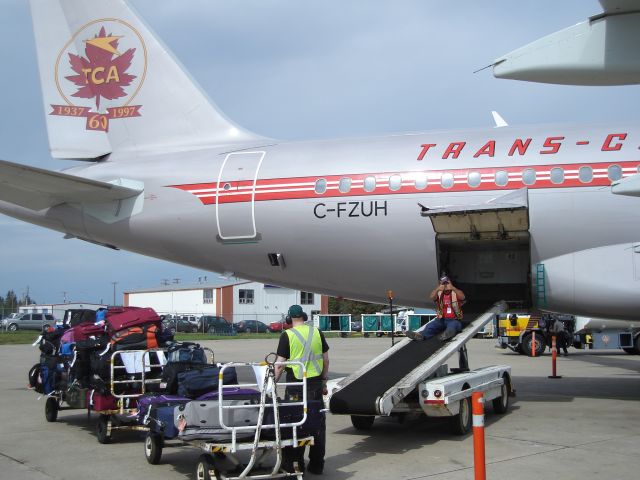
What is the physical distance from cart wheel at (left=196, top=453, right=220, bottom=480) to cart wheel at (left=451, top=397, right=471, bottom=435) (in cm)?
381

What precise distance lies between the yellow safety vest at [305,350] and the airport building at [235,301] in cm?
5824

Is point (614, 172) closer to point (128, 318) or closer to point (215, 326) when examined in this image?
point (128, 318)

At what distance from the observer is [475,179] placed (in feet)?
38.9

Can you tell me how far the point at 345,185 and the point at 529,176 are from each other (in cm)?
313

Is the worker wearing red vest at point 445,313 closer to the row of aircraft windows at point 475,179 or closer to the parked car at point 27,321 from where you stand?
the row of aircraft windows at point 475,179

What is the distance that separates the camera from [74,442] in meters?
9.12

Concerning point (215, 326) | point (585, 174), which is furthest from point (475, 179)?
point (215, 326)

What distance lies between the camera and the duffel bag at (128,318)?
397 inches

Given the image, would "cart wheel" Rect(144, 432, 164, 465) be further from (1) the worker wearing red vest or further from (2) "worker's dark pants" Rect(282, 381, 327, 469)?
(1) the worker wearing red vest

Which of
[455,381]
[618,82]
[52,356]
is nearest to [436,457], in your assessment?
[455,381]

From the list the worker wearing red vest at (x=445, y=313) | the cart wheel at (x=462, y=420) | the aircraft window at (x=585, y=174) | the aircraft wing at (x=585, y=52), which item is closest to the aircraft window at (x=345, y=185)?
the worker wearing red vest at (x=445, y=313)

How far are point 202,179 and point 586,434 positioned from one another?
7947 mm

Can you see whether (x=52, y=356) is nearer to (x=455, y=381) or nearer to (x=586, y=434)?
(x=455, y=381)

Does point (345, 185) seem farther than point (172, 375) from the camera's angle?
Yes
